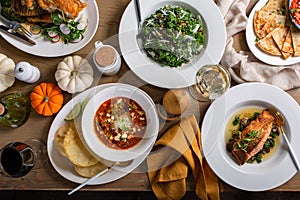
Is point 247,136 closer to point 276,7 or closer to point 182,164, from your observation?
point 182,164

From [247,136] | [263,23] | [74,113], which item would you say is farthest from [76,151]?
[263,23]

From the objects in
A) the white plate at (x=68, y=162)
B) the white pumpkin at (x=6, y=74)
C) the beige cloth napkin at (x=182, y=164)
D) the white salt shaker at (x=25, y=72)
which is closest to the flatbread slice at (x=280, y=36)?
the beige cloth napkin at (x=182, y=164)

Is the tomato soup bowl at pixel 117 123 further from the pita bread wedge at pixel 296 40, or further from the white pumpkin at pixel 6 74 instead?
the pita bread wedge at pixel 296 40

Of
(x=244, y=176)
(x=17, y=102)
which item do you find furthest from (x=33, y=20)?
(x=244, y=176)

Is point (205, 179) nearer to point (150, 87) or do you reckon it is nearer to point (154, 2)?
point (150, 87)

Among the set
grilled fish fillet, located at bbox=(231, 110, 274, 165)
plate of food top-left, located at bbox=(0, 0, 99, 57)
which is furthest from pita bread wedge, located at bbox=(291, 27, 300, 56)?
plate of food top-left, located at bbox=(0, 0, 99, 57)

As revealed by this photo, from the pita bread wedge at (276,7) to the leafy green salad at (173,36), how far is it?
370 millimetres

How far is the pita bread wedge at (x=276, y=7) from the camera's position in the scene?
2062mm

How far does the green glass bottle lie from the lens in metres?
1.97

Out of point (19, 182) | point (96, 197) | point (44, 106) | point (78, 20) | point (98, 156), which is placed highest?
point (78, 20)

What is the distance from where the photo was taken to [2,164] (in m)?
1.87

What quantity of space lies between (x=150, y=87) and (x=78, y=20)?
0.54 meters

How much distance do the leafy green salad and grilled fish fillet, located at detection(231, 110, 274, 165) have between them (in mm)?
484

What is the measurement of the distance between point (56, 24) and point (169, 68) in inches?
25.8
